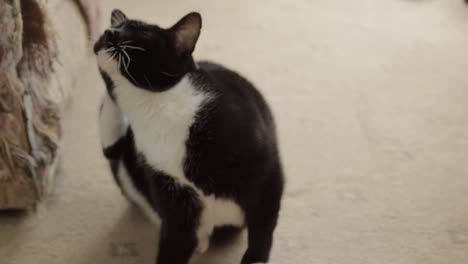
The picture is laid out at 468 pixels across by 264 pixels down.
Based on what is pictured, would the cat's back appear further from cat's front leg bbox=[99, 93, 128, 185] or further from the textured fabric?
the textured fabric

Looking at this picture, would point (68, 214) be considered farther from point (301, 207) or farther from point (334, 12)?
point (334, 12)

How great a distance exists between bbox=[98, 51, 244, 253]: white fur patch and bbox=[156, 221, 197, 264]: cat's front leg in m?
Answer: 0.09

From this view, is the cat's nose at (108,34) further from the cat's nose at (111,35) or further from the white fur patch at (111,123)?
the white fur patch at (111,123)

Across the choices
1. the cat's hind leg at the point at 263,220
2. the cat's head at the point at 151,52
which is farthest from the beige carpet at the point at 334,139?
the cat's head at the point at 151,52

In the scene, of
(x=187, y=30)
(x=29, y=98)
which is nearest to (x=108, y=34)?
(x=187, y=30)

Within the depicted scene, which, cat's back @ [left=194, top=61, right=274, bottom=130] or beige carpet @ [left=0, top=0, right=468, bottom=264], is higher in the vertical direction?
cat's back @ [left=194, top=61, right=274, bottom=130]

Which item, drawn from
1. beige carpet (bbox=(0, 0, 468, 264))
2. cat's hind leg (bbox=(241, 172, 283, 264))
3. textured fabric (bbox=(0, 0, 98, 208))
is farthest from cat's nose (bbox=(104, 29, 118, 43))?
beige carpet (bbox=(0, 0, 468, 264))

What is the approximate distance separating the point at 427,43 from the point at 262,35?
0.61 m

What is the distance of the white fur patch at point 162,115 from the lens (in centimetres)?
95

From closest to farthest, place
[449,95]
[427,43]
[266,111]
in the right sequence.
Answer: [266,111] → [449,95] → [427,43]

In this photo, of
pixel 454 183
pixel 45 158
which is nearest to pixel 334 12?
pixel 454 183

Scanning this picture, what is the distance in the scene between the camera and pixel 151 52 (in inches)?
35.9

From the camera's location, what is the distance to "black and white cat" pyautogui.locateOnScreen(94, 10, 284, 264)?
3.03ft

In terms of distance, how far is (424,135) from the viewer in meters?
1.60
